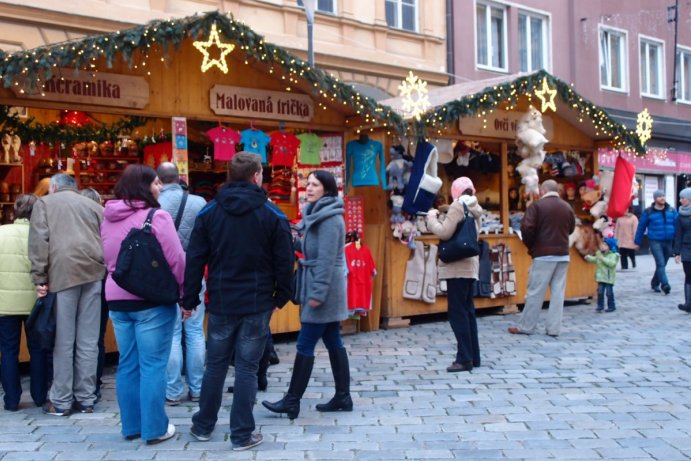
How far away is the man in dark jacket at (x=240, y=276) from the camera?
4906 mm

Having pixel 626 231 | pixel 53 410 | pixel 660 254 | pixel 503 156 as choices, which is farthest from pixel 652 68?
pixel 53 410

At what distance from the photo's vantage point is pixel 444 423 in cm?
559

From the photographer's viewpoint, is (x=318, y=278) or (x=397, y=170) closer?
(x=318, y=278)

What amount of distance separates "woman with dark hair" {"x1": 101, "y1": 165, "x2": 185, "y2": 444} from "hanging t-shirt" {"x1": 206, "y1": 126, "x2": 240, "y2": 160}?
3.64m

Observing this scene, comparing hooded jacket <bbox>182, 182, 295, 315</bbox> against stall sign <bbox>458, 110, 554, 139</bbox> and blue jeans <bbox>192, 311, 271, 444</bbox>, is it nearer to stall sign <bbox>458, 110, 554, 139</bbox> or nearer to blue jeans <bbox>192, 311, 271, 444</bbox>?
blue jeans <bbox>192, 311, 271, 444</bbox>

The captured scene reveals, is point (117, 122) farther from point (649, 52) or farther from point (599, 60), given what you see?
point (649, 52)

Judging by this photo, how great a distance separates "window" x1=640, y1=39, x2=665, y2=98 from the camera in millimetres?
24594

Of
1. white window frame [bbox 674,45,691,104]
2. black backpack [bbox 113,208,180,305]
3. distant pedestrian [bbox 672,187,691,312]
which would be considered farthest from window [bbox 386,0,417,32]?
black backpack [bbox 113,208,180,305]

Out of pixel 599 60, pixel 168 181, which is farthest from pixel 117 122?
pixel 599 60

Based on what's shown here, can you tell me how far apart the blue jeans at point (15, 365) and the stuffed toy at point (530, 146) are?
723 centimetres

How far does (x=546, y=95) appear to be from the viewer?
11.0m

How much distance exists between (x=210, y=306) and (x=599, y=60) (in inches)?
791

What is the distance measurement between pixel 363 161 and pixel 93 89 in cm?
328

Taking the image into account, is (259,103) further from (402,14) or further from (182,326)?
(402,14)
